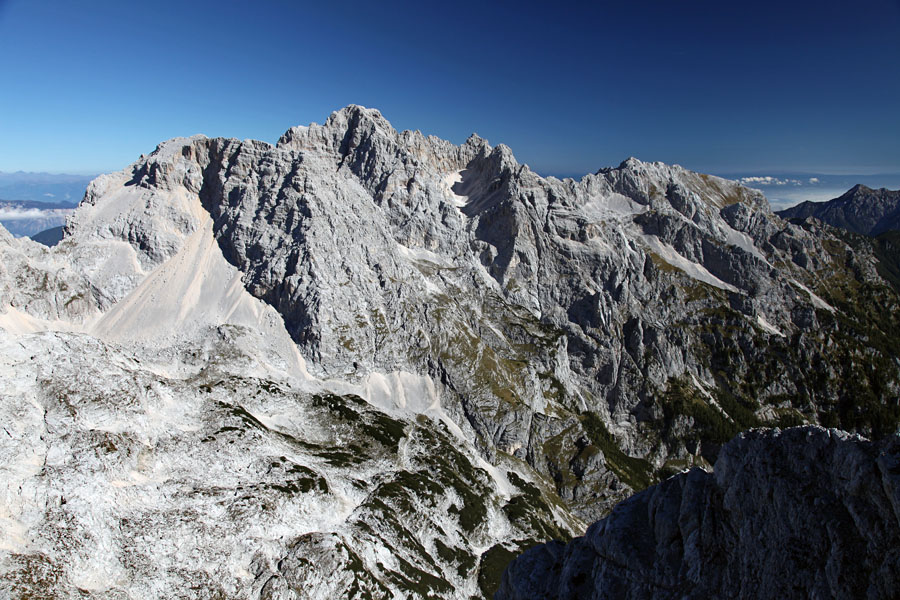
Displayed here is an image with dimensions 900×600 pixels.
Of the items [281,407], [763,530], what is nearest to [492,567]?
[281,407]

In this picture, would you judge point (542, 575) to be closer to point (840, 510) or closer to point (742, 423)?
point (840, 510)

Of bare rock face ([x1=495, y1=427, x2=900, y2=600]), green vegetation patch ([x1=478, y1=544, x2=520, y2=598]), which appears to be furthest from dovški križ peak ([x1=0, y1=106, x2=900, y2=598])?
bare rock face ([x1=495, y1=427, x2=900, y2=600])

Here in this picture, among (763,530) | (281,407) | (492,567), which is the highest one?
(763,530)

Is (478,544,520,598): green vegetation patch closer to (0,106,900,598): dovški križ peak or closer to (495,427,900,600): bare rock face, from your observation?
(0,106,900,598): dovški križ peak

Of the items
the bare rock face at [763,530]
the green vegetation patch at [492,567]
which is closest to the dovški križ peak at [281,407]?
the green vegetation patch at [492,567]

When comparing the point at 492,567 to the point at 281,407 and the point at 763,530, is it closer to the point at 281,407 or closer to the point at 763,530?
the point at 281,407

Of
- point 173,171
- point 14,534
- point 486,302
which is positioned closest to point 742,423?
point 486,302
